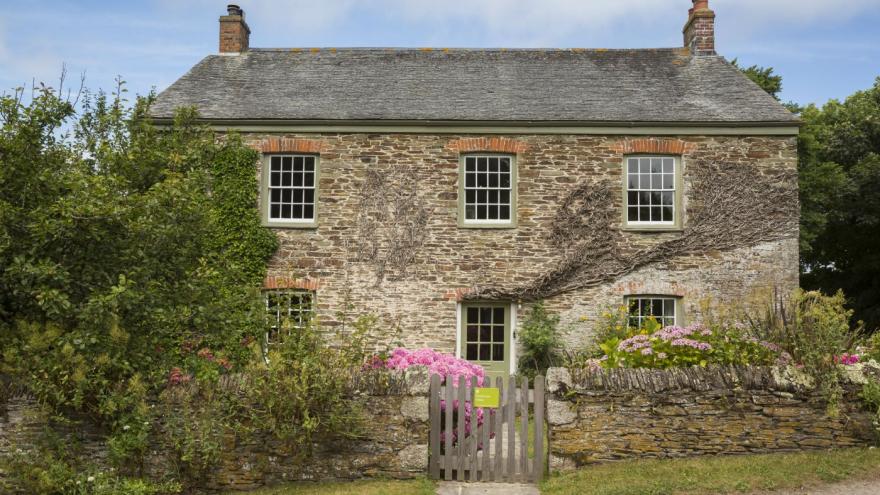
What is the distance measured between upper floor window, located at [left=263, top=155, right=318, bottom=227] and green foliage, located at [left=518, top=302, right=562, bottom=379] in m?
5.08

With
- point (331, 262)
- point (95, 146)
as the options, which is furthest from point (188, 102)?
point (95, 146)

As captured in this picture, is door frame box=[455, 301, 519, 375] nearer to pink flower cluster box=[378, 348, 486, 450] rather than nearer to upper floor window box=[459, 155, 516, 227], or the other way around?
upper floor window box=[459, 155, 516, 227]

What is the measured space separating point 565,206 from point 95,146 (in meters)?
9.30

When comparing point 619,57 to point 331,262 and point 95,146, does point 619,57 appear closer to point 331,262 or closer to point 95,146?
point 331,262

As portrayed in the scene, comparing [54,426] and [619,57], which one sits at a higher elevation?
[619,57]

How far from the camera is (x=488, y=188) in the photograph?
15.3m

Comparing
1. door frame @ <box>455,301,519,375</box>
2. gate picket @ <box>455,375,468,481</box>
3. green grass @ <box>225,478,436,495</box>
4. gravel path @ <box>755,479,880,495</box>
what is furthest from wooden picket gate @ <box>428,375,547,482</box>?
door frame @ <box>455,301,519,375</box>

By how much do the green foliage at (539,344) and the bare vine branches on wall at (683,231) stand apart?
0.55m

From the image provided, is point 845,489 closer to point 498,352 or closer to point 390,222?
point 498,352

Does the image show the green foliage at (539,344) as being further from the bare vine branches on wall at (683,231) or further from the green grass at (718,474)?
the green grass at (718,474)

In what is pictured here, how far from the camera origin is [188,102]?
15.9 meters

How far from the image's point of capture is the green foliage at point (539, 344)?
14.5 meters

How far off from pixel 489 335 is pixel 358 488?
25.9 ft

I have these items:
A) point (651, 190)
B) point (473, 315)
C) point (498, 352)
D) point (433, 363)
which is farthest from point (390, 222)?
point (433, 363)
